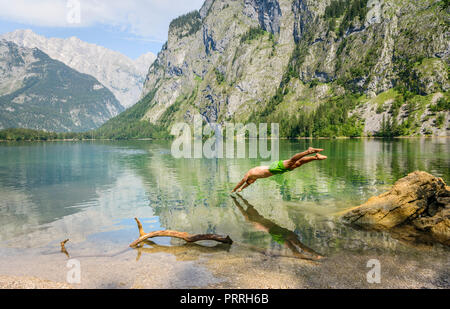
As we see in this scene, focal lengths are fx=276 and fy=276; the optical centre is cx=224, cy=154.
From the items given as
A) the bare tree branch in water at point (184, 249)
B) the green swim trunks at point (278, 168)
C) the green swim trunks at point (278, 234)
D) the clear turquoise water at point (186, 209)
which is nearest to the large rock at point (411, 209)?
the clear turquoise water at point (186, 209)

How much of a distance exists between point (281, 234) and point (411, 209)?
8.00 meters

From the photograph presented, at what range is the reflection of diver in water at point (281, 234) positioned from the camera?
1313 cm

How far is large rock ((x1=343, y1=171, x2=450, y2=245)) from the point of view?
16.0 metres

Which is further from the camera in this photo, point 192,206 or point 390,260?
point 192,206

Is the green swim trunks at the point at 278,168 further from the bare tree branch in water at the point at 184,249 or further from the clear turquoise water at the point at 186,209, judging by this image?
the bare tree branch in water at the point at 184,249

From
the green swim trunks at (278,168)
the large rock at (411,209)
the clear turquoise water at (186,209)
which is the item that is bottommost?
the clear turquoise water at (186,209)

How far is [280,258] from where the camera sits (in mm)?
12617

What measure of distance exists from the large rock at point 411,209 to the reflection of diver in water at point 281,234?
501 centimetres

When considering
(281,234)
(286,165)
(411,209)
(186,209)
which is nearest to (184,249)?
(281,234)
